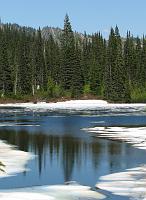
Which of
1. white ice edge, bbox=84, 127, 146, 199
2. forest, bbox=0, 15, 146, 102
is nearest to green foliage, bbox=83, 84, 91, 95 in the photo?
forest, bbox=0, 15, 146, 102

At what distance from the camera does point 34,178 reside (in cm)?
2270

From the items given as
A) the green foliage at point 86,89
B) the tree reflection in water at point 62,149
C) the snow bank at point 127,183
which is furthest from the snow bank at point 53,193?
the green foliage at point 86,89

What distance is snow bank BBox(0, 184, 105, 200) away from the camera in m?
18.4

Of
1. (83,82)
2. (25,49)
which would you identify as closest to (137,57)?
(83,82)

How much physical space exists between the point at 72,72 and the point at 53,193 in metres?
101

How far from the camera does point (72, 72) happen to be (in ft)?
394

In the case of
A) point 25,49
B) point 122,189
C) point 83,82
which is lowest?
point 122,189

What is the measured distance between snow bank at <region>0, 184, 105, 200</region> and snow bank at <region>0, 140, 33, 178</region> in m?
3.79

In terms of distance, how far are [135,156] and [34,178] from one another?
8339 mm

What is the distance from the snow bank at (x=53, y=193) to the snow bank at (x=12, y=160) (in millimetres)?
3788

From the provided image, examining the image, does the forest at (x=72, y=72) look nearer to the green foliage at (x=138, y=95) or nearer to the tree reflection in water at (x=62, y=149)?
the green foliage at (x=138, y=95)

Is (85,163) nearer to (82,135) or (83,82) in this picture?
(82,135)

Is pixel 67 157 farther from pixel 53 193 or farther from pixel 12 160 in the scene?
pixel 53 193

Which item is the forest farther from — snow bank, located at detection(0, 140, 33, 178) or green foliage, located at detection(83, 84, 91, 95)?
snow bank, located at detection(0, 140, 33, 178)
